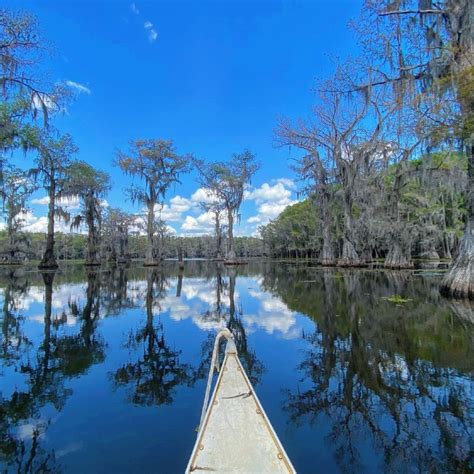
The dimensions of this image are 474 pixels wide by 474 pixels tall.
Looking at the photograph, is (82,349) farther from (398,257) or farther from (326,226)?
(326,226)

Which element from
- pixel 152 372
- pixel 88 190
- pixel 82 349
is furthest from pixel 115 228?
pixel 152 372

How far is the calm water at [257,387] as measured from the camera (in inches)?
104

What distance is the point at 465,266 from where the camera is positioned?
34.5 ft

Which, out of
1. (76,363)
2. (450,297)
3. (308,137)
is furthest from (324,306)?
(308,137)

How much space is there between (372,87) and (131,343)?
43.7ft

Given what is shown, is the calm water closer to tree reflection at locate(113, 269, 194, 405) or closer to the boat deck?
tree reflection at locate(113, 269, 194, 405)

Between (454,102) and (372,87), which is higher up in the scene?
(372,87)

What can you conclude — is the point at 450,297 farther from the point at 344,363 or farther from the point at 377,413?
the point at 377,413

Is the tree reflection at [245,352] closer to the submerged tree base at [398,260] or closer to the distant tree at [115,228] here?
the submerged tree base at [398,260]

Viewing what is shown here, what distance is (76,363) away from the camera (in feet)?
16.0

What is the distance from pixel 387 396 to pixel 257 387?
5.02ft

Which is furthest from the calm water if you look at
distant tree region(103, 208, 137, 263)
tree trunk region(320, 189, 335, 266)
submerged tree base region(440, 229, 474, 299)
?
distant tree region(103, 208, 137, 263)

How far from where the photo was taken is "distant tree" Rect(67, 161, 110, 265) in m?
26.9

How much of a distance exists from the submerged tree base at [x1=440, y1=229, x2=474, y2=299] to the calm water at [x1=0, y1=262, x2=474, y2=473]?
232 cm
